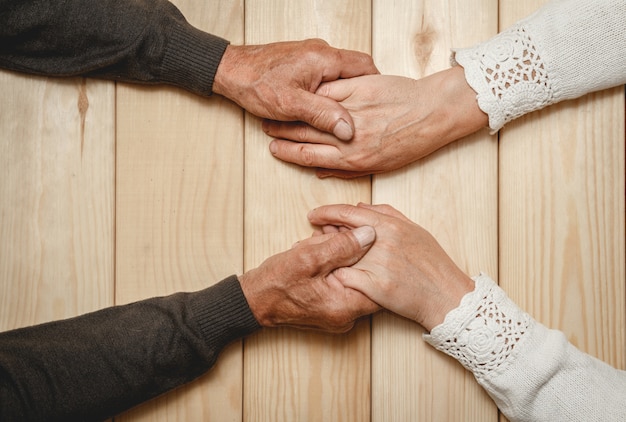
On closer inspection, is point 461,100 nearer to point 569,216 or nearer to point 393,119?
point 393,119

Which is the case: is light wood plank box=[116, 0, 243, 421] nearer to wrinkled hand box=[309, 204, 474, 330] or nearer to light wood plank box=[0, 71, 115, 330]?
light wood plank box=[0, 71, 115, 330]

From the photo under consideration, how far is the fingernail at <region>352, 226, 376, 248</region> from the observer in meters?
0.87

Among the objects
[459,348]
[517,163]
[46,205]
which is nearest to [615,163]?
[517,163]

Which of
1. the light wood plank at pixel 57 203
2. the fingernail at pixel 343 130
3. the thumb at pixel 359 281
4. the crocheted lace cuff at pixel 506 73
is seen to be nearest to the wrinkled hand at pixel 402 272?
the thumb at pixel 359 281

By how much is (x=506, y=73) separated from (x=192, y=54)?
508mm

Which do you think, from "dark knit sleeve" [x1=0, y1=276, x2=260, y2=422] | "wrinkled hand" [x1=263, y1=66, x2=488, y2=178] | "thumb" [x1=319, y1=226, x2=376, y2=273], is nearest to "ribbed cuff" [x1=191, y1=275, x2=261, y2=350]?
"dark knit sleeve" [x1=0, y1=276, x2=260, y2=422]

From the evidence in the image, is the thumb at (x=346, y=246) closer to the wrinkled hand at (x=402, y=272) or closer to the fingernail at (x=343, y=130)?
the wrinkled hand at (x=402, y=272)

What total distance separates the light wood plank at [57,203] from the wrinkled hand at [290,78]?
23cm

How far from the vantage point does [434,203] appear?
0.94m

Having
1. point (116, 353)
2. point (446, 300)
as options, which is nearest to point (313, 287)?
point (446, 300)

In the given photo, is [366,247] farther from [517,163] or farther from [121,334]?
[121,334]

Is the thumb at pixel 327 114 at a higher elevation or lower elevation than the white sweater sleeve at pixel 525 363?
higher

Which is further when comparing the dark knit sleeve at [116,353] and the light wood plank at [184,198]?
the light wood plank at [184,198]

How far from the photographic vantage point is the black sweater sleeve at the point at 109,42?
2.77 feet
